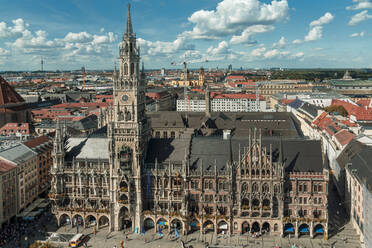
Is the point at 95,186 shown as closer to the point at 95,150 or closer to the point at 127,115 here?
the point at 95,150

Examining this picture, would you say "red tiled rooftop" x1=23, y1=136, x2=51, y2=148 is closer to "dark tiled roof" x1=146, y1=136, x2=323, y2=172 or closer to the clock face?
the clock face

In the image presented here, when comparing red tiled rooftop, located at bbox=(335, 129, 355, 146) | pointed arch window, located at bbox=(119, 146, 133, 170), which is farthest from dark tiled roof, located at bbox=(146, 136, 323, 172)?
red tiled rooftop, located at bbox=(335, 129, 355, 146)

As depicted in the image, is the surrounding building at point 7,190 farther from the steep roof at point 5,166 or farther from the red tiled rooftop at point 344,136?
the red tiled rooftop at point 344,136

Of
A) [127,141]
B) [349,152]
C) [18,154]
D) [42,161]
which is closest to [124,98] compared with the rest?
[127,141]

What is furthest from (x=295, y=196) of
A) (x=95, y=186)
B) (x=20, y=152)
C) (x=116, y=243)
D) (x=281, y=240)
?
(x=20, y=152)

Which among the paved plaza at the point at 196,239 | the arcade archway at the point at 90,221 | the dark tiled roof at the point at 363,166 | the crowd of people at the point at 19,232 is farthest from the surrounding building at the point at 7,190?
the dark tiled roof at the point at 363,166

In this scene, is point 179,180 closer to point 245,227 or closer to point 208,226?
point 208,226

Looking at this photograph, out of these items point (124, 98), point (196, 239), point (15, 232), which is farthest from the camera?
point (124, 98)
